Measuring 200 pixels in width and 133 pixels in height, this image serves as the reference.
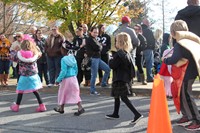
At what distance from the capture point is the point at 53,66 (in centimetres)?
1167

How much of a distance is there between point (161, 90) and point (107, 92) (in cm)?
563

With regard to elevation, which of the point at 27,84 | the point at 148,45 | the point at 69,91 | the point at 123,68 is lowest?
the point at 69,91

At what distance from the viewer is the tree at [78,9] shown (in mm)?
17672

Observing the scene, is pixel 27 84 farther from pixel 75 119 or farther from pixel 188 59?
pixel 188 59

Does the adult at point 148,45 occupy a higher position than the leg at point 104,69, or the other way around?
the adult at point 148,45

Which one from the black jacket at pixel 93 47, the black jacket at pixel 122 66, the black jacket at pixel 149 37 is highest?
the black jacket at pixel 149 37

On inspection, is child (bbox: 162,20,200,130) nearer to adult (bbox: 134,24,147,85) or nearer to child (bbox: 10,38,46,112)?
child (bbox: 10,38,46,112)

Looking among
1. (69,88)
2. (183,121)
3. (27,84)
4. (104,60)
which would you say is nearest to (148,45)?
(104,60)

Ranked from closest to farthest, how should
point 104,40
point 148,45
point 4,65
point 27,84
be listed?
point 27,84 < point 104,40 < point 148,45 < point 4,65

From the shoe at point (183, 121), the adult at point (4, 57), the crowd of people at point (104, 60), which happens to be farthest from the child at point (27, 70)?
the adult at point (4, 57)

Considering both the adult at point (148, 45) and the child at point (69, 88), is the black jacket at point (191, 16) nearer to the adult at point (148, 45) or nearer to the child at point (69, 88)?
the child at point (69, 88)

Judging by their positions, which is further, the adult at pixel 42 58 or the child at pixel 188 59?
the adult at pixel 42 58

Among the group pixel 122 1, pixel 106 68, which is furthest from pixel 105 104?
pixel 122 1

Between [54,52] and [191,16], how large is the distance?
501cm
